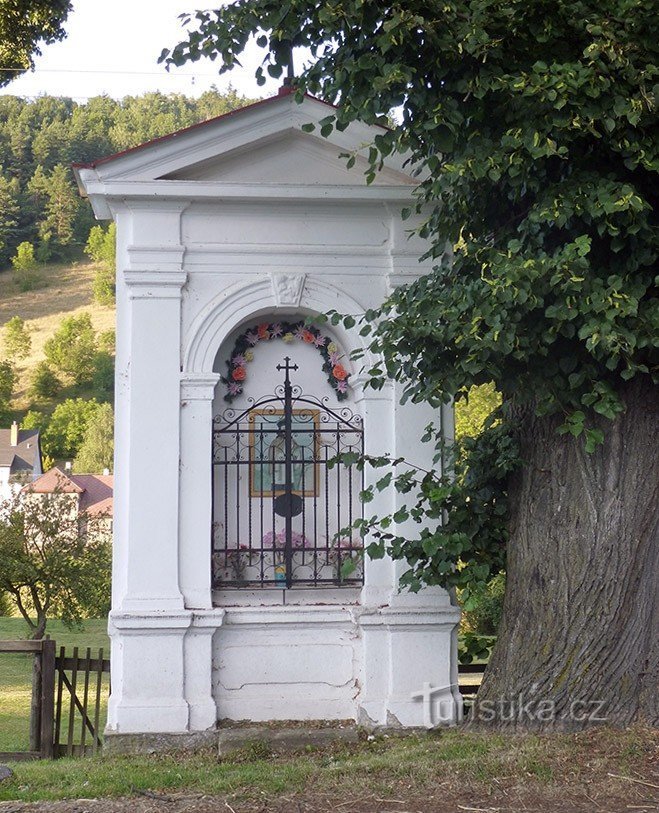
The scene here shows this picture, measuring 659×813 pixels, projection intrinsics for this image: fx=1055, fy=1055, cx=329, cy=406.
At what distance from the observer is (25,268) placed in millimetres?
103812

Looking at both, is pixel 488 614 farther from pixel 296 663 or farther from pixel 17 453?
pixel 17 453

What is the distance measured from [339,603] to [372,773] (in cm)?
203

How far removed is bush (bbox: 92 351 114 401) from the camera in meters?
96.2

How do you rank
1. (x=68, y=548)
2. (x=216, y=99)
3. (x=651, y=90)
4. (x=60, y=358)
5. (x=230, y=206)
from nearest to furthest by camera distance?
(x=651, y=90) → (x=230, y=206) → (x=68, y=548) → (x=216, y=99) → (x=60, y=358)

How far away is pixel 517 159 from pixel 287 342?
292 cm

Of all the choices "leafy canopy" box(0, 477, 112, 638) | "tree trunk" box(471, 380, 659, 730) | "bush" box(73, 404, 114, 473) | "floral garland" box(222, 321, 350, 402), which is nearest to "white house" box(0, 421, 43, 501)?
"bush" box(73, 404, 114, 473)

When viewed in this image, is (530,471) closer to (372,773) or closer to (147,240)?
(372,773)

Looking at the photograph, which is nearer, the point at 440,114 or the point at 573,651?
the point at 440,114

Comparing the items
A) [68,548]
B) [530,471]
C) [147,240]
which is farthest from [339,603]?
[68,548]

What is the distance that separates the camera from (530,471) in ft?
23.2

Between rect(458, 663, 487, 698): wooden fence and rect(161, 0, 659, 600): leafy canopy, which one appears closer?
A: rect(161, 0, 659, 600): leafy canopy

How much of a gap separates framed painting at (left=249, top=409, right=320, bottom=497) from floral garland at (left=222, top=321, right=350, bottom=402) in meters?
0.28

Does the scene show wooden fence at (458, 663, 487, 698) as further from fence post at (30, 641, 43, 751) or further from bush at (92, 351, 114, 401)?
bush at (92, 351, 114, 401)

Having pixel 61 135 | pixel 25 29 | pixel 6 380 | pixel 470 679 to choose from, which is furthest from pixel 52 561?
pixel 6 380
